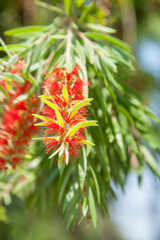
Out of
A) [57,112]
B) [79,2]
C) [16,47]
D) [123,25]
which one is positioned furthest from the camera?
[123,25]

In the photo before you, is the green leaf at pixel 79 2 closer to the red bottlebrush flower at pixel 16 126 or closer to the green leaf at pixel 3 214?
the red bottlebrush flower at pixel 16 126

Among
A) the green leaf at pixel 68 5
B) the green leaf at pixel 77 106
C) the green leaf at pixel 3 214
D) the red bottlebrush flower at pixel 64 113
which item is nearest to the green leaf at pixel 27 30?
the green leaf at pixel 68 5

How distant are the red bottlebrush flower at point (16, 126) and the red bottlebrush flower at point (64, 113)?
19 cm

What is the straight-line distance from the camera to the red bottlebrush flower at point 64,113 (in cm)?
54

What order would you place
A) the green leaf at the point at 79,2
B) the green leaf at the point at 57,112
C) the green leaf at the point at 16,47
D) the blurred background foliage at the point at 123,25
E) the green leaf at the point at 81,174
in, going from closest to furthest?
the green leaf at the point at 57,112, the green leaf at the point at 81,174, the green leaf at the point at 16,47, the green leaf at the point at 79,2, the blurred background foliage at the point at 123,25

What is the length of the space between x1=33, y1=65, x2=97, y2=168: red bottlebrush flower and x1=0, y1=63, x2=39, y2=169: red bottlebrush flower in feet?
0.63

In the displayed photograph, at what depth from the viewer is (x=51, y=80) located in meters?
0.66

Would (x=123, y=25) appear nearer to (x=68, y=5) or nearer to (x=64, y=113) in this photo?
(x=68, y=5)

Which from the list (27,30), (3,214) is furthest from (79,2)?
(3,214)

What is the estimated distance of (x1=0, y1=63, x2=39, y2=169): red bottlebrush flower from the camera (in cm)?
82

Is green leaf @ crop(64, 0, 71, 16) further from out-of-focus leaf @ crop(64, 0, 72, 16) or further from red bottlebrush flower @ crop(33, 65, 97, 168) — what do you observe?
red bottlebrush flower @ crop(33, 65, 97, 168)

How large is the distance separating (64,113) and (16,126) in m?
0.30

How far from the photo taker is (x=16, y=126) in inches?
32.9

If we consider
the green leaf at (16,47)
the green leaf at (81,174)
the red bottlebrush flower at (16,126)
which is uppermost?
the green leaf at (16,47)
